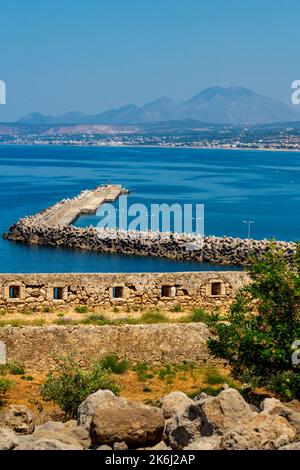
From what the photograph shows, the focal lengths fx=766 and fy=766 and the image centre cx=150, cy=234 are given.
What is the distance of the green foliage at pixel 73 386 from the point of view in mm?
13773

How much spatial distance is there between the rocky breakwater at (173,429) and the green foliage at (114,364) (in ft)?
18.1

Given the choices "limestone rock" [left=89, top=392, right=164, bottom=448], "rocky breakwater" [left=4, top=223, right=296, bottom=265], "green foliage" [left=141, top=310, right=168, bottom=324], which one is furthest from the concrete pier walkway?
"limestone rock" [left=89, top=392, right=164, bottom=448]

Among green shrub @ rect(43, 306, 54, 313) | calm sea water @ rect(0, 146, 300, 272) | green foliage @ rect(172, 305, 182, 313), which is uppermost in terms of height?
green shrub @ rect(43, 306, 54, 313)

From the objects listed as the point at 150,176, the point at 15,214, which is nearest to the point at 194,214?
the point at 15,214

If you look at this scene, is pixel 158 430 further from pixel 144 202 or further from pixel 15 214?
pixel 144 202

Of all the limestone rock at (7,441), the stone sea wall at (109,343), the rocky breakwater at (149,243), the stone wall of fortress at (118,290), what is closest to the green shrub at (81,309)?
the stone wall of fortress at (118,290)

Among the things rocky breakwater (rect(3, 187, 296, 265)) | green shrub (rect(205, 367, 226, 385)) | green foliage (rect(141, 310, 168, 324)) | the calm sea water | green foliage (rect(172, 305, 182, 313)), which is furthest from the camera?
rocky breakwater (rect(3, 187, 296, 265))

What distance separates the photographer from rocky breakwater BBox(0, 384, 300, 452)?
9086 mm

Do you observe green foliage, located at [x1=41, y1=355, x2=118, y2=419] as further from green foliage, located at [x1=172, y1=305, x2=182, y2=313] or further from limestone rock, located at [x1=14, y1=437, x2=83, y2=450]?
green foliage, located at [x1=172, y1=305, x2=182, y2=313]

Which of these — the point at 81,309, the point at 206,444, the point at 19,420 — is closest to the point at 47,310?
the point at 81,309

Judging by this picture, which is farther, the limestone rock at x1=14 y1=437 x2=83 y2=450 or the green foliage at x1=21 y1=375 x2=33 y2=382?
the green foliage at x1=21 y1=375 x2=33 y2=382

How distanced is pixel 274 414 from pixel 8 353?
8.30m

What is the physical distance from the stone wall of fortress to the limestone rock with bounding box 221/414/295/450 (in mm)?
10608

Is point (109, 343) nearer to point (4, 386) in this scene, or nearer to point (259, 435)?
point (4, 386)
